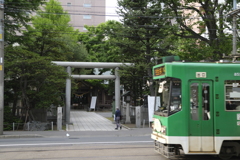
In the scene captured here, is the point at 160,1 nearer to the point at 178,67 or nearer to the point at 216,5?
the point at 216,5

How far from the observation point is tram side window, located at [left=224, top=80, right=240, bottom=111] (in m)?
9.96

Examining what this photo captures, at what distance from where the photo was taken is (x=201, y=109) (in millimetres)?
9797

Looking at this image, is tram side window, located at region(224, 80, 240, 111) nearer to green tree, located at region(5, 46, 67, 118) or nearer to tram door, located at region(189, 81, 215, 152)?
tram door, located at region(189, 81, 215, 152)

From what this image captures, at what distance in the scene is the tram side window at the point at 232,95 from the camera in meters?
9.96

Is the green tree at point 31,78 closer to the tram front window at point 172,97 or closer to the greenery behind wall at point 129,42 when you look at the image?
the greenery behind wall at point 129,42

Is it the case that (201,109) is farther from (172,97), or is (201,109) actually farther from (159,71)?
(159,71)

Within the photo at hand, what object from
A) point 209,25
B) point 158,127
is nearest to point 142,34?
point 209,25

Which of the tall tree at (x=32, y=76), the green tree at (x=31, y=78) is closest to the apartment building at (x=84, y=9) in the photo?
the tall tree at (x=32, y=76)

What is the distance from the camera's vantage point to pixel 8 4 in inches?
955

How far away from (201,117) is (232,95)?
126 cm

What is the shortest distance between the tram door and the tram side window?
549 mm

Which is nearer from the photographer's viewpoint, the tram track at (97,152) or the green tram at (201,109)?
the green tram at (201,109)

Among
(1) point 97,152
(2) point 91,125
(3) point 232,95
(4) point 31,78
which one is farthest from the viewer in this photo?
(2) point 91,125

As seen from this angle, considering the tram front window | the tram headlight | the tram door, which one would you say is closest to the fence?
the tram headlight
